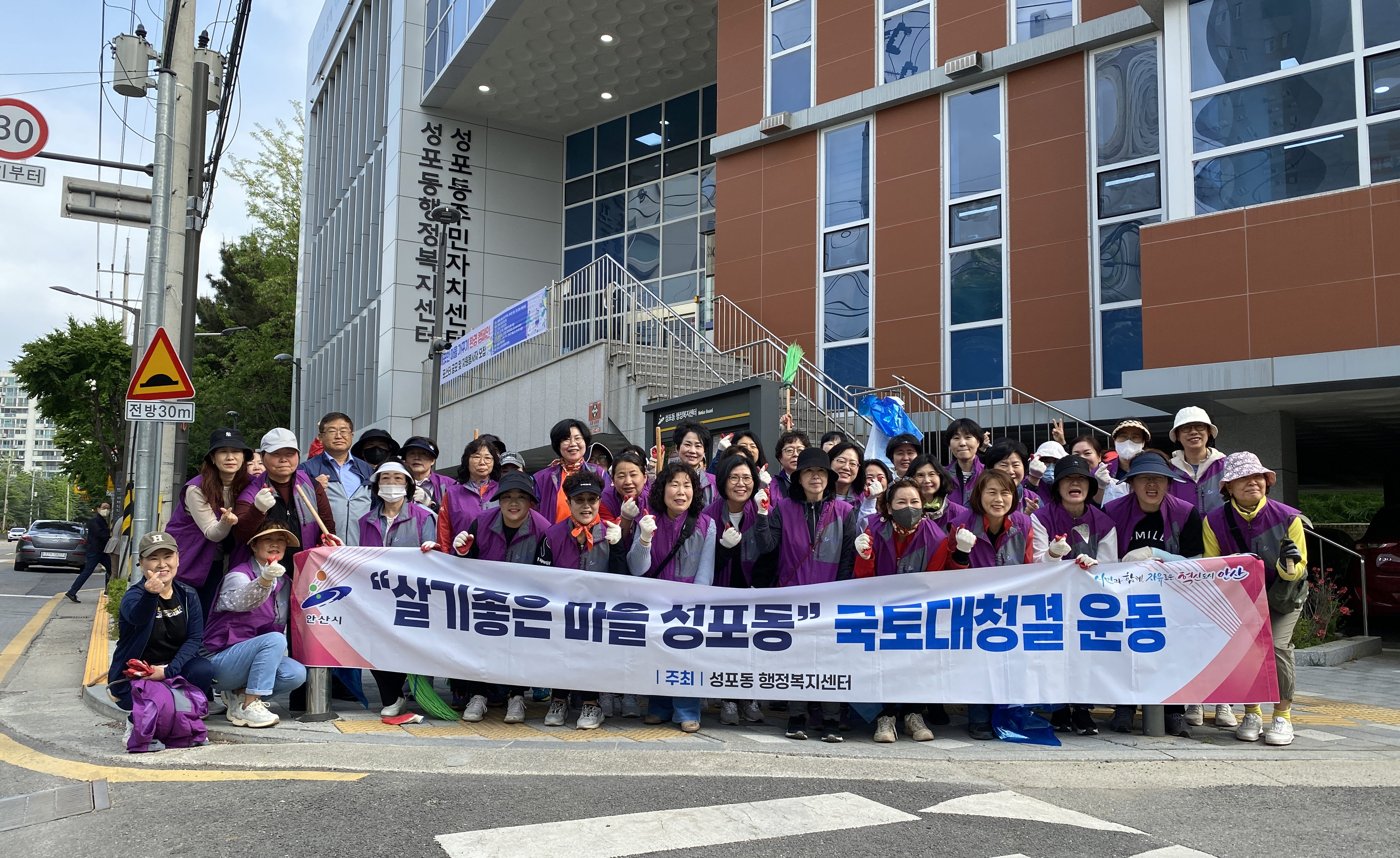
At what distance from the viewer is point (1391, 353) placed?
387 inches

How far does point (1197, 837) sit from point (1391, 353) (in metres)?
7.56

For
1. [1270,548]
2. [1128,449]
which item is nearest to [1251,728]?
[1270,548]

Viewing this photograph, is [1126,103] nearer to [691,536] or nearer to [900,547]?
[900,547]

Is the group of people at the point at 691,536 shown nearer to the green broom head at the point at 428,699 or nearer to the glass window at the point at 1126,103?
the green broom head at the point at 428,699

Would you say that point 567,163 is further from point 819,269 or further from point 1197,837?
point 1197,837

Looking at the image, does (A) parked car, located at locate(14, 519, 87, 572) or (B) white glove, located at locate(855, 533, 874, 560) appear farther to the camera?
(A) parked car, located at locate(14, 519, 87, 572)

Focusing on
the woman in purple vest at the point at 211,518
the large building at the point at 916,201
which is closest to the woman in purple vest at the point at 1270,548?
the large building at the point at 916,201

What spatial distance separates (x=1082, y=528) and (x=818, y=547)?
1665 mm

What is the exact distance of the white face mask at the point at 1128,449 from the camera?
25.4 ft

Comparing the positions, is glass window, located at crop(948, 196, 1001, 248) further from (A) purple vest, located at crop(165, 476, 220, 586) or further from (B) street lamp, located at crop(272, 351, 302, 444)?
(B) street lamp, located at crop(272, 351, 302, 444)

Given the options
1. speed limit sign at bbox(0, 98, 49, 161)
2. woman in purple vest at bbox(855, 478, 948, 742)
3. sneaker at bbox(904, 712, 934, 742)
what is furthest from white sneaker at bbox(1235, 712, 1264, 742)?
speed limit sign at bbox(0, 98, 49, 161)

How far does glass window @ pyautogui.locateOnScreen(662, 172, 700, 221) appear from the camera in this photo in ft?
83.8

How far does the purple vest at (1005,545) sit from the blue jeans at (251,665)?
13.7 feet

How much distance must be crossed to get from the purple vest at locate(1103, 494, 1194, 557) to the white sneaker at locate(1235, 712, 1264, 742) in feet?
3.41
